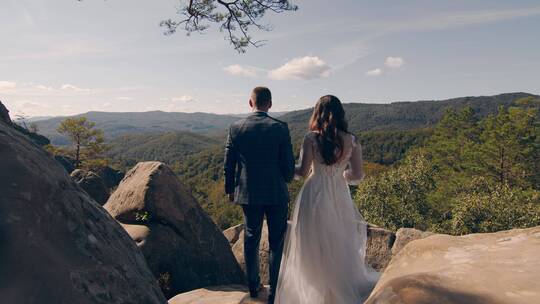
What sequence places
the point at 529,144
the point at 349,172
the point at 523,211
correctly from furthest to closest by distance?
the point at 529,144 < the point at 523,211 < the point at 349,172

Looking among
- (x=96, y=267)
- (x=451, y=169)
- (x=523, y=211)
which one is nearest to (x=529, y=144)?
(x=451, y=169)

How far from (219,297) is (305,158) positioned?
107 inches

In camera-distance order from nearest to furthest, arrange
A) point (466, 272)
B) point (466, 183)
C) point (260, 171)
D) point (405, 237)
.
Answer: point (466, 272)
point (260, 171)
point (405, 237)
point (466, 183)

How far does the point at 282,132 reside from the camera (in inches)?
180

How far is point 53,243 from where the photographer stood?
93.7 inches

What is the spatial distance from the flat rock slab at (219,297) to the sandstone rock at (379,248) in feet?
12.4

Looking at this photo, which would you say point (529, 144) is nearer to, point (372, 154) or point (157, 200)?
point (157, 200)

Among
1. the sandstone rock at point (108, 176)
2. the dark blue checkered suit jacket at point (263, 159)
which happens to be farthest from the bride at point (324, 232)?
the sandstone rock at point (108, 176)

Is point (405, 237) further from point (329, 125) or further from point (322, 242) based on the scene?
point (329, 125)

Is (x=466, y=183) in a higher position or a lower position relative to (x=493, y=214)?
lower

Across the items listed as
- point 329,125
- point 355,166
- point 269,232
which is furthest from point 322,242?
point 329,125

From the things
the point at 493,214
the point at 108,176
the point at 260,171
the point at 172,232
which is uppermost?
the point at 260,171

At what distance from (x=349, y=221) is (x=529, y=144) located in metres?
42.5

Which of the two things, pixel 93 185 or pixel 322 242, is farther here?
pixel 93 185
